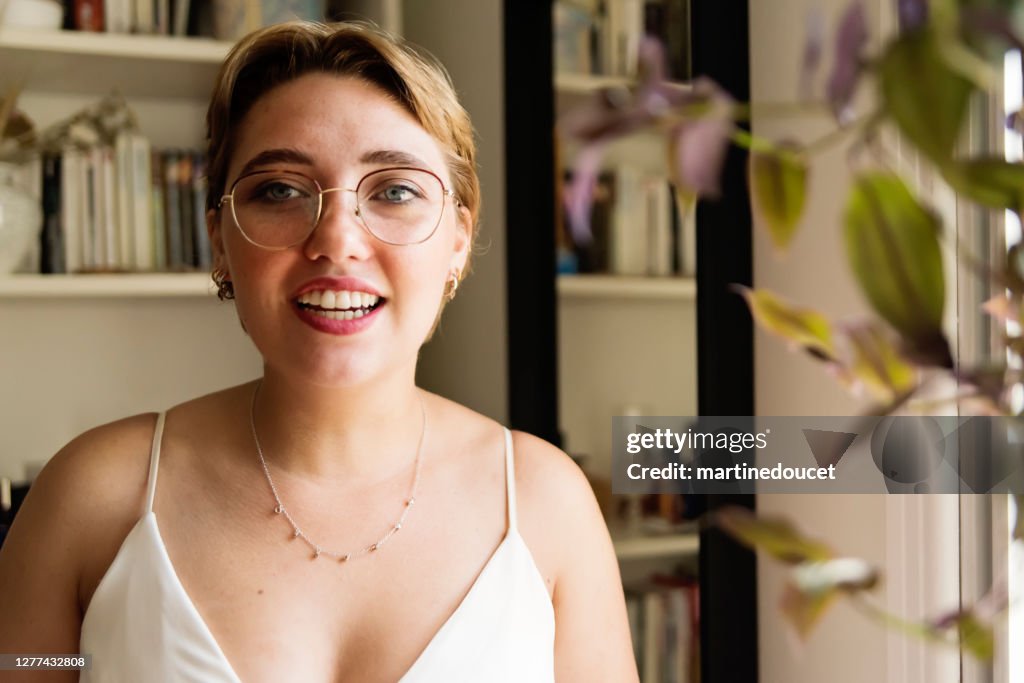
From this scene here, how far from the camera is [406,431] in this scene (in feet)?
4.42

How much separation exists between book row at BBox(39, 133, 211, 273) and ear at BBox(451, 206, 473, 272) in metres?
1.11

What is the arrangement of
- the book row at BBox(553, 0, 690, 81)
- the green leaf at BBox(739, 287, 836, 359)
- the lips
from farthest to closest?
1. the book row at BBox(553, 0, 690, 81)
2. the lips
3. the green leaf at BBox(739, 287, 836, 359)

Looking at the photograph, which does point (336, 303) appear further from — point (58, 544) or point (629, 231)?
point (629, 231)

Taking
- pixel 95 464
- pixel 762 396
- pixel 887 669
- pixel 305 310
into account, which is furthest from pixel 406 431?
pixel 887 669

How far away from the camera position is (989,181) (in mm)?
224

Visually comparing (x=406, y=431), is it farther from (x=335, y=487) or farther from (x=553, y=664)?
(x=553, y=664)

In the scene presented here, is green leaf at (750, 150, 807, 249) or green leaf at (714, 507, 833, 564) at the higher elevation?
green leaf at (750, 150, 807, 249)

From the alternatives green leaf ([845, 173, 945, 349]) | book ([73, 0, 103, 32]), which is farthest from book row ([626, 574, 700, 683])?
green leaf ([845, 173, 945, 349])

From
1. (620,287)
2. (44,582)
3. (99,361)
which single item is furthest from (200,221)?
(44,582)

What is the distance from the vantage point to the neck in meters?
1.25

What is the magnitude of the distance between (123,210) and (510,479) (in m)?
1.27

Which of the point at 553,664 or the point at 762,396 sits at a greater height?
the point at 762,396

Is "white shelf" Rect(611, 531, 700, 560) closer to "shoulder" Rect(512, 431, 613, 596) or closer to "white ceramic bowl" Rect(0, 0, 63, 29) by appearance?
"shoulder" Rect(512, 431, 613, 596)

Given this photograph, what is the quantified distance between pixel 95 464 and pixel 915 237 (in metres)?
1.23
